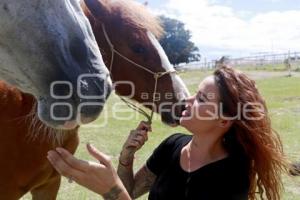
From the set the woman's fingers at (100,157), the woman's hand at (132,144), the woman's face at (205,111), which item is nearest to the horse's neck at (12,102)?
the woman's hand at (132,144)

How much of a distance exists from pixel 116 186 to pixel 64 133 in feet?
4.45

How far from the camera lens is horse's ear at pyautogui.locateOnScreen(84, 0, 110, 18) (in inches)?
157

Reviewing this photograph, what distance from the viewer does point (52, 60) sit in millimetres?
1812

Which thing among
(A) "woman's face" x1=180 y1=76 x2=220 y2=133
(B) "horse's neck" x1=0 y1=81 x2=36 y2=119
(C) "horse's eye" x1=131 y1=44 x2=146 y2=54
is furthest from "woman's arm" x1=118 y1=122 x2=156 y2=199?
(C) "horse's eye" x1=131 y1=44 x2=146 y2=54

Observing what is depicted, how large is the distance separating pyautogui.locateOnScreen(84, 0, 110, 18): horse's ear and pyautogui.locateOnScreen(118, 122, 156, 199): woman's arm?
1.63m

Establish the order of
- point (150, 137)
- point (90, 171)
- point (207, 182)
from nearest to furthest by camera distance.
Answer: point (90, 171) → point (207, 182) → point (150, 137)

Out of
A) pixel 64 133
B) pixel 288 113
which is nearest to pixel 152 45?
pixel 64 133

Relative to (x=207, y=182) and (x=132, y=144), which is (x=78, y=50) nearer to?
(x=132, y=144)

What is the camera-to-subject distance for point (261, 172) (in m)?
2.44

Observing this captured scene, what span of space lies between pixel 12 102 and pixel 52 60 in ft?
4.77

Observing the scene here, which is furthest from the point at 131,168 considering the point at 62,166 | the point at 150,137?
the point at 150,137

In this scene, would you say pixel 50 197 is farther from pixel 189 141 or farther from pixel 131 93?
pixel 189 141

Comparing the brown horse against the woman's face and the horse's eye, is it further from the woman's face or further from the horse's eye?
the woman's face

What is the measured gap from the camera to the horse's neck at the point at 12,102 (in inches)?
123
